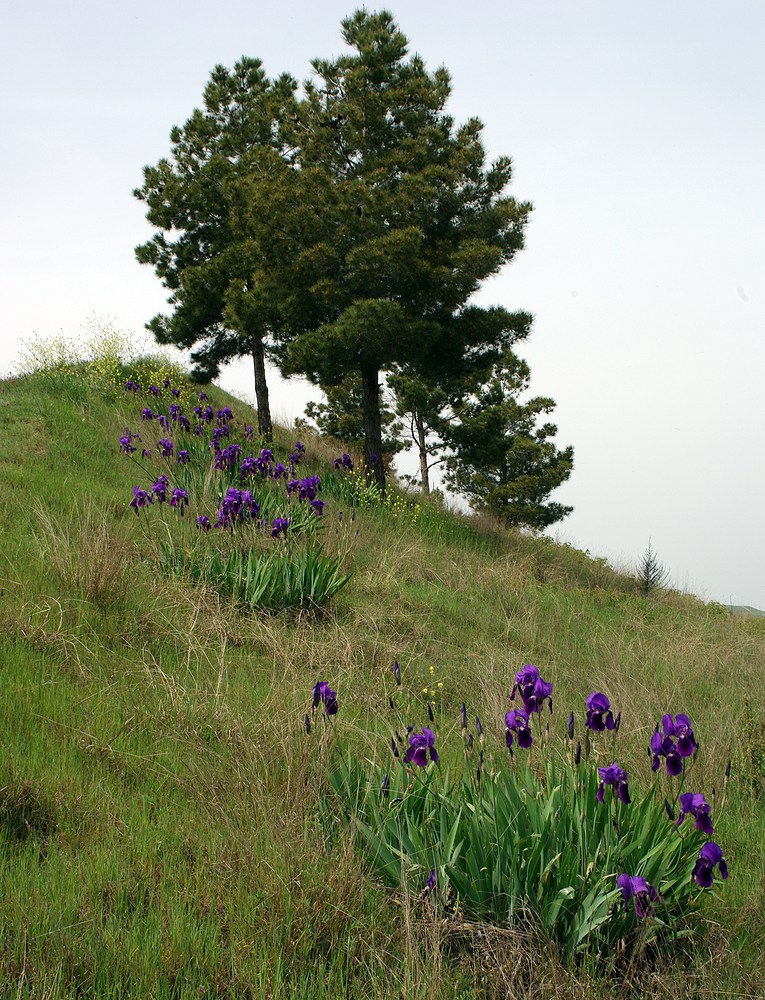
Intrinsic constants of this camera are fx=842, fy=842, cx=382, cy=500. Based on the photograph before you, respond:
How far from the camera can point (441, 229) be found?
54.4ft

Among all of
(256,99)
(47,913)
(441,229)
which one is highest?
(256,99)

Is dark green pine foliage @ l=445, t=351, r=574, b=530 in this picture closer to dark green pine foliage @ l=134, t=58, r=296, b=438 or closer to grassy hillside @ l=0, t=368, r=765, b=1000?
dark green pine foliage @ l=134, t=58, r=296, b=438

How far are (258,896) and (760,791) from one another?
11.9 ft

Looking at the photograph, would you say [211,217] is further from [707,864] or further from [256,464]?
[707,864]

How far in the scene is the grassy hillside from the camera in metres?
2.91

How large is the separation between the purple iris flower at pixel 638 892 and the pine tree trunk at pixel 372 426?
13.7m

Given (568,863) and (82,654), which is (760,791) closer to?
(568,863)

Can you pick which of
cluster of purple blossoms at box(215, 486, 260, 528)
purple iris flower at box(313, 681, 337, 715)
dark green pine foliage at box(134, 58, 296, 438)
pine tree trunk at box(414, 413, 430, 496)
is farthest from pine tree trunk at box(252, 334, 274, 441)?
purple iris flower at box(313, 681, 337, 715)

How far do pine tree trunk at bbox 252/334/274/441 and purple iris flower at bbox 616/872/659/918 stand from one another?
663 inches

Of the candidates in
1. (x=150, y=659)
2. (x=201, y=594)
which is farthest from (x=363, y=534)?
(x=150, y=659)

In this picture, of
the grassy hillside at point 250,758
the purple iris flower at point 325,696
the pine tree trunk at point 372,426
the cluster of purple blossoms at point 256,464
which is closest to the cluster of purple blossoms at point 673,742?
the grassy hillside at point 250,758

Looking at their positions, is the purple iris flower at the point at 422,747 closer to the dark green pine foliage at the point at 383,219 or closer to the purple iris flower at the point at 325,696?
the purple iris flower at the point at 325,696

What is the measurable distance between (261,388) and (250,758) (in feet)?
52.7

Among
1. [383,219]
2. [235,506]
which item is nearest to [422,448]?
[383,219]
